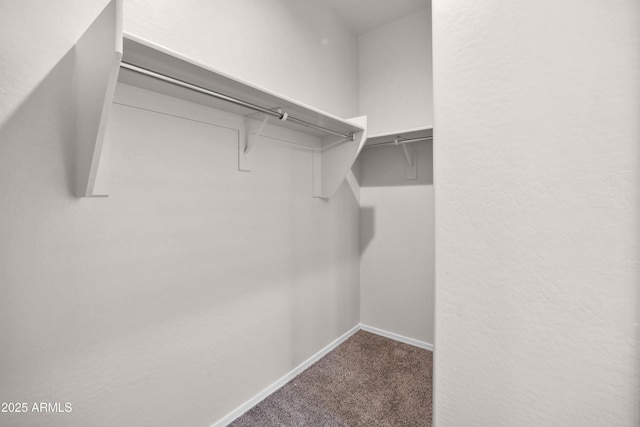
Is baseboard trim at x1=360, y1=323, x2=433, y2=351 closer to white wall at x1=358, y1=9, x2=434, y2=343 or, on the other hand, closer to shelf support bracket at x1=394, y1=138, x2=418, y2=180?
white wall at x1=358, y1=9, x2=434, y2=343

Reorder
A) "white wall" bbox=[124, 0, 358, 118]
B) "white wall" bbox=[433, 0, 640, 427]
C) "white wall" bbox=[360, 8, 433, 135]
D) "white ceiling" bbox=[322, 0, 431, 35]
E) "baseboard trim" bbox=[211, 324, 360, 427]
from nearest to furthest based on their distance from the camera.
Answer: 1. "white wall" bbox=[433, 0, 640, 427]
2. "white wall" bbox=[124, 0, 358, 118]
3. "baseboard trim" bbox=[211, 324, 360, 427]
4. "white ceiling" bbox=[322, 0, 431, 35]
5. "white wall" bbox=[360, 8, 433, 135]

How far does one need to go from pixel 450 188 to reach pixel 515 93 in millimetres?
303

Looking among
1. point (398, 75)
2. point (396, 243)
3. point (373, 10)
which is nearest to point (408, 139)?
point (398, 75)

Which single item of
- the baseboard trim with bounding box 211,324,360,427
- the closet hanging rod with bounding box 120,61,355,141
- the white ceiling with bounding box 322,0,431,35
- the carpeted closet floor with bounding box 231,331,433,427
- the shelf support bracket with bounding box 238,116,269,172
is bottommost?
the carpeted closet floor with bounding box 231,331,433,427

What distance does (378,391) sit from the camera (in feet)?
5.94

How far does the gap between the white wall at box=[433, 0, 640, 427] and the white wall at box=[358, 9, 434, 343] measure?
1.48 m

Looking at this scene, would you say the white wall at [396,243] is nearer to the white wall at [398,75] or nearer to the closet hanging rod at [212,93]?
the white wall at [398,75]

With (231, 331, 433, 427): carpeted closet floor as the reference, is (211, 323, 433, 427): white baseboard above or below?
above

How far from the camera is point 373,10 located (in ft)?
7.38

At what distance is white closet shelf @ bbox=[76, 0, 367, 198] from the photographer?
0.82 metres

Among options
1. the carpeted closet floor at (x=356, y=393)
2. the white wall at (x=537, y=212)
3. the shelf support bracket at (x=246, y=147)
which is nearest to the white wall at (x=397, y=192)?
the carpeted closet floor at (x=356, y=393)

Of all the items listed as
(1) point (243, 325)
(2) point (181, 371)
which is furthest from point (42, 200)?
(1) point (243, 325)

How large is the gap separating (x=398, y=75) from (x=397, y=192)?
37.6 inches

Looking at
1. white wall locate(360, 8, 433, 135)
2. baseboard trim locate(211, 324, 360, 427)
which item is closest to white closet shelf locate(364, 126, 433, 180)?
white wall locate(360, 8, 433, 135)
